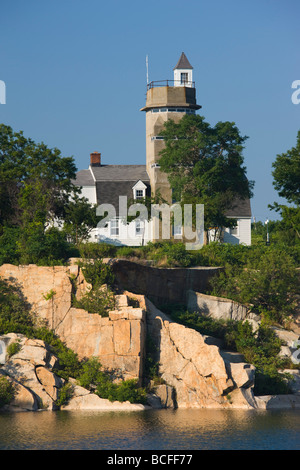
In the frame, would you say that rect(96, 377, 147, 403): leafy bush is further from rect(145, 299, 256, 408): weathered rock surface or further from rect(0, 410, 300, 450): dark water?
rect(145, 299, 256, 408): weathered rock surface

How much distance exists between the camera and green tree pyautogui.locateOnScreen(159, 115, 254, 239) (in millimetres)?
57094

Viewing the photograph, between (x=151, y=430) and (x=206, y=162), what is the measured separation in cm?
3079

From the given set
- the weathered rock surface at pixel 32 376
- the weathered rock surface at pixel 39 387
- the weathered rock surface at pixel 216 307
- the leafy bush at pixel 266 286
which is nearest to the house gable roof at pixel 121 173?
the leafy bush at pixel 266 286

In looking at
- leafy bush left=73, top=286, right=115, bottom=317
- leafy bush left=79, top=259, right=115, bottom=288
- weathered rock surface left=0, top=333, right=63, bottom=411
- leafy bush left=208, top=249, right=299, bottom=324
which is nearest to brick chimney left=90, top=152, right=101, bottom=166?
leafy bush left=208, top=249, right=299, bottom=324

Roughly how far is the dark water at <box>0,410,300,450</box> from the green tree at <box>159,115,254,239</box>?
2553cm

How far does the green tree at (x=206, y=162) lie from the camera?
57.1m

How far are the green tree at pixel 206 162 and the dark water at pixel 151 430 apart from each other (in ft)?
83.8

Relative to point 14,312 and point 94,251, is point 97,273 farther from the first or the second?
point 14,312

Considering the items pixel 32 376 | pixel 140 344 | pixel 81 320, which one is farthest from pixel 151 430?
pixel 81 320

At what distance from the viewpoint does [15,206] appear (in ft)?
164

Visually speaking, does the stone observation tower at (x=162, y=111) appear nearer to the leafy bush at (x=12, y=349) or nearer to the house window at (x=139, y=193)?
the house window at (x=139, y=193)

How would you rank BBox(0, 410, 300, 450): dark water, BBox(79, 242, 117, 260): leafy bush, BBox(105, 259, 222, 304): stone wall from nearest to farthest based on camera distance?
1. BBox(0, 410, 300, 450): dark water
2. BBox(105, 259, 222, 304): stone wall
3. BBox(79, 242, 117, 260): leafy bush
